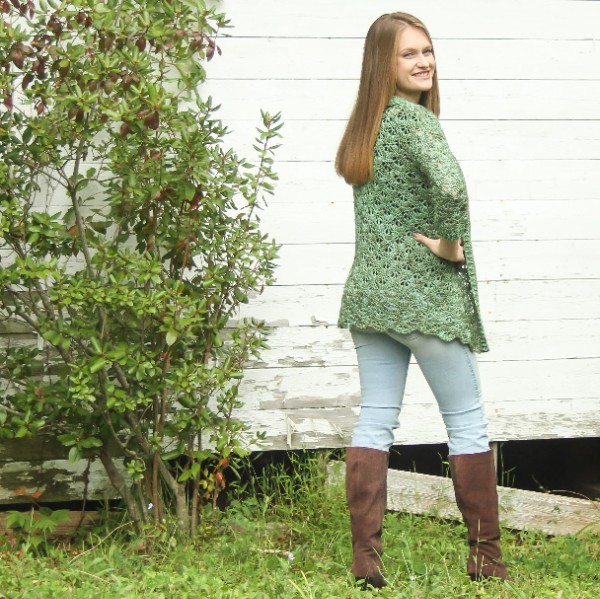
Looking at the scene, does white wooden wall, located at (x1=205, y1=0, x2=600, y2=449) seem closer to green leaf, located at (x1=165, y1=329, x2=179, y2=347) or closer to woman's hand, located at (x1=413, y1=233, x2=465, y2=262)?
green leaf, located at (x1=165, y1=329, x2=179, y2=347)

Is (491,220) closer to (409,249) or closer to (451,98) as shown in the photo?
(451,98)

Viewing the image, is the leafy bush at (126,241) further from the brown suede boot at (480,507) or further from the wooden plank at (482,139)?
the brown suede boot at (480,507)

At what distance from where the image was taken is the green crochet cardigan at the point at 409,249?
311 centimetres

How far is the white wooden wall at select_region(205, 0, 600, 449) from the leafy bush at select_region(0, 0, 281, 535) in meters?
0.23

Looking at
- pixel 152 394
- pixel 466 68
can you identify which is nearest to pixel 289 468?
pixel 152 394

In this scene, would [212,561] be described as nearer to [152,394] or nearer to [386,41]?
[152,394]

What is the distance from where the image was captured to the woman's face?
320cm

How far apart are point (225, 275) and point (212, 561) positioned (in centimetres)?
100

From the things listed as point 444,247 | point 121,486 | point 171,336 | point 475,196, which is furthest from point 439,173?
point 121,486

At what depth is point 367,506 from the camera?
3.28m

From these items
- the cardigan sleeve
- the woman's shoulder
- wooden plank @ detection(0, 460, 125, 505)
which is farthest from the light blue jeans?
wooden plank @ detection(0, 460, 125, 505)

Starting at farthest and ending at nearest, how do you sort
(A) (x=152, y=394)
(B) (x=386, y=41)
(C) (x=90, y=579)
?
(A) (x=152, y=394) < (C) (x=90, y=579) < (B) (x=386, y=41)

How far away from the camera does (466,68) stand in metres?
4.41

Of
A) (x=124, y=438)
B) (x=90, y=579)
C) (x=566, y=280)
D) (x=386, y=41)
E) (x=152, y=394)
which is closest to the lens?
(x=386, y=41)
